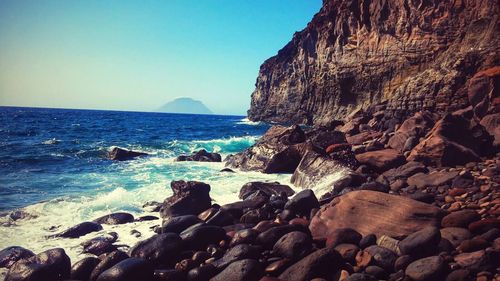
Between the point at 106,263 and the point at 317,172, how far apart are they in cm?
673

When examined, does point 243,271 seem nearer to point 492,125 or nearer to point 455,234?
point 455,234

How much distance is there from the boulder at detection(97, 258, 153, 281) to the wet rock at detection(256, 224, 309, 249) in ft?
6.06

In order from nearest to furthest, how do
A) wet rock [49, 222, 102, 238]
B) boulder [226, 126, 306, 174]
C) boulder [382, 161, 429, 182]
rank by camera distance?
wet rock [49, 222, 102, 238], boulder [382, 161, 429, 182], boulder [226, 126, 306, 174]

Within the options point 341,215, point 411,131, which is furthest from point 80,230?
point 411,131

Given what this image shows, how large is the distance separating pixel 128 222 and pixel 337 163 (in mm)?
6069

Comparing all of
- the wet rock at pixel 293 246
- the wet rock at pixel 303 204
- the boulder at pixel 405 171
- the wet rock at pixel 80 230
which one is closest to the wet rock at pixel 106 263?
the wet rock at pixel 80 230

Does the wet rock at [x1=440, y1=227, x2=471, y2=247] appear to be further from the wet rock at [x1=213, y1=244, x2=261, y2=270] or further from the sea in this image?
the sea

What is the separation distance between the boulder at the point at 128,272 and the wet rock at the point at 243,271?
104 cm

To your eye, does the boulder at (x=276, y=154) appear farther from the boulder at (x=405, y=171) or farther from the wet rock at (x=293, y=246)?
the wet rock at (x=293, y=246)

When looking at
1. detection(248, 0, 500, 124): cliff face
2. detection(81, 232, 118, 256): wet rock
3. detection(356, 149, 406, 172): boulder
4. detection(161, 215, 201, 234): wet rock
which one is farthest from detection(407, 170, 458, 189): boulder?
detection(248, 0, 500, 124): cliff face

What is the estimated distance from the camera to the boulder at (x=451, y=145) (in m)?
9.20

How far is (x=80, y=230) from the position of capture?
7559mm

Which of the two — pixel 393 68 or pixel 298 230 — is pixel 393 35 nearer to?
pixel 393 68

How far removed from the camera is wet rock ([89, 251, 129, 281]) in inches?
212
